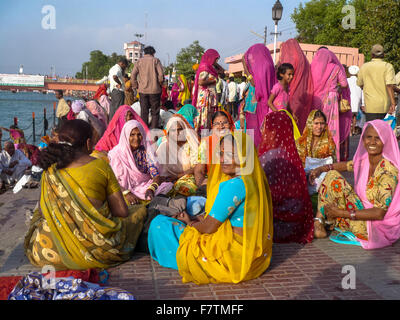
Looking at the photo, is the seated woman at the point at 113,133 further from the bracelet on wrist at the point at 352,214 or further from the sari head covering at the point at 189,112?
the bracelet on wrist at the point at 352,214

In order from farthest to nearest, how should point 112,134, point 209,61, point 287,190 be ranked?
point 209,61 → point 112,134 → point 287,190

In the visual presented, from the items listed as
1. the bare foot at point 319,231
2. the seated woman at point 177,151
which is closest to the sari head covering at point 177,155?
the seated woman at point 177,151

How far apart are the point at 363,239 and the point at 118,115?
3.42 metres

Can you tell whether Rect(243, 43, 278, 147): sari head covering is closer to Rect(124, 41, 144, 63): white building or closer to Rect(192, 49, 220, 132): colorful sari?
Rect(192, 49, 220, 132): colorful sari

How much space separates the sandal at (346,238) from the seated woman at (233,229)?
46.5 inches

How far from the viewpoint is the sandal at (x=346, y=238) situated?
3.90 metres

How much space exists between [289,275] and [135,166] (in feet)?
7.05

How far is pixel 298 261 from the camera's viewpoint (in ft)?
11.4

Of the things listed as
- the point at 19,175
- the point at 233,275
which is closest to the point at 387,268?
the point at 233,275

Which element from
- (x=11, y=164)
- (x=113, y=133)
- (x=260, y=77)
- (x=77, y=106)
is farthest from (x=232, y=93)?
(x=113, y=133)

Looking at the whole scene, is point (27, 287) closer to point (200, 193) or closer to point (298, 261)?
point (298, 261)

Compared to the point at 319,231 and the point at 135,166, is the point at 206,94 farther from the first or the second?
the point at 319,231

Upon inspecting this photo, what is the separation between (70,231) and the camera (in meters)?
3.07

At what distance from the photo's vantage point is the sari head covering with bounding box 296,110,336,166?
4.97m
